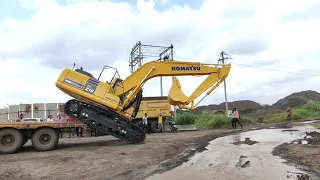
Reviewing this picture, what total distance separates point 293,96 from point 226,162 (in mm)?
58723

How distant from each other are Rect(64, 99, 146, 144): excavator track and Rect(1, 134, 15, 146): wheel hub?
2525mm

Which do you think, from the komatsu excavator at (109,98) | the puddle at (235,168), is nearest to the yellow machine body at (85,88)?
the komatsu excavator at (109,98)

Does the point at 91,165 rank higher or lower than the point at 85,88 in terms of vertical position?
lower

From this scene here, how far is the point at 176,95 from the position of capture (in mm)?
18766

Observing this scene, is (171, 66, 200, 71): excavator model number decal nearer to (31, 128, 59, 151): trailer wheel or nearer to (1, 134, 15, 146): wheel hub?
(31, 128, 59, 151): trailer wheel

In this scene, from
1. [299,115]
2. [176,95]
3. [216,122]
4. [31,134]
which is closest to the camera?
[31,134]

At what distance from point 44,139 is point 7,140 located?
4.81 ft

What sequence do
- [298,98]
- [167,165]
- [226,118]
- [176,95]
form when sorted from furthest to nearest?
[298,98] → [226,118] → [176,95] → [167,165]

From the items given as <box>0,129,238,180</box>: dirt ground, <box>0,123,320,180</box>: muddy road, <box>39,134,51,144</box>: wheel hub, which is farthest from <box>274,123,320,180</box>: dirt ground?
<box>39,134,51,144</box>: wheel hub

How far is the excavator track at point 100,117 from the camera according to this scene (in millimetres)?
15078

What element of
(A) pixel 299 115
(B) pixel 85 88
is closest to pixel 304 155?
(B) pixel 85 88

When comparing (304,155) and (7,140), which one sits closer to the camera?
(304,155)

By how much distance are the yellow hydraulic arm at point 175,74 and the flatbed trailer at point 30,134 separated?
10.1 feet

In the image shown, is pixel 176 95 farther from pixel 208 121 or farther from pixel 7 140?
pixel 208 121
